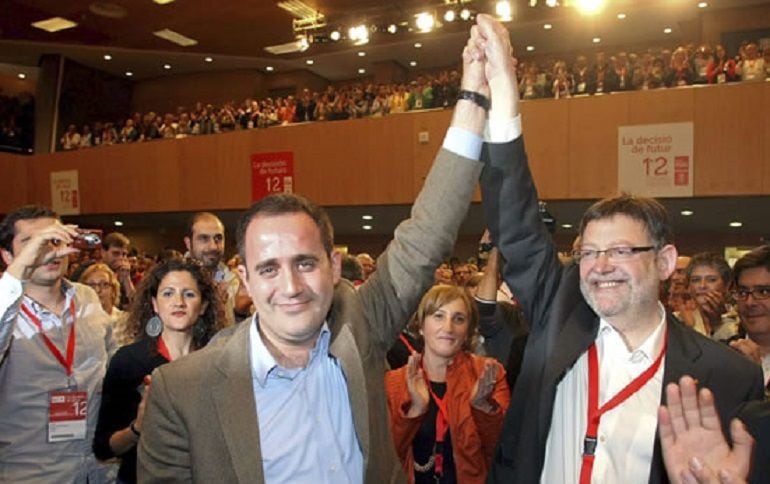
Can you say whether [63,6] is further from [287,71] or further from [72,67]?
[287,71]

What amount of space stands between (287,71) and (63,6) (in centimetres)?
483

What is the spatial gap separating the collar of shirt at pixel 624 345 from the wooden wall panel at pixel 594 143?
280 inches

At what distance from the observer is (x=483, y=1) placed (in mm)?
9453

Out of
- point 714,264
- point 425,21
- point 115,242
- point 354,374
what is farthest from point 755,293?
point 425,21

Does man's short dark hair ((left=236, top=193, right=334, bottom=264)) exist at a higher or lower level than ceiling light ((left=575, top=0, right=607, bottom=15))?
lower

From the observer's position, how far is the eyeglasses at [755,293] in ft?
A: 8.02

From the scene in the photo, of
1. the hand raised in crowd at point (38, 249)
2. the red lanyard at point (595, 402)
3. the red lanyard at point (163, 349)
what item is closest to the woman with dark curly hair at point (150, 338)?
the red lanyard at point (163, 349)

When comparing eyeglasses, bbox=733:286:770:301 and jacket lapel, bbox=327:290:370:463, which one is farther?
eyeglasses, bbox=733:286:770:301

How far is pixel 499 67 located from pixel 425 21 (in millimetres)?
8620

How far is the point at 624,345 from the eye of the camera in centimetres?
178

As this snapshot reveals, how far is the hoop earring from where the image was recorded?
2.64 metres

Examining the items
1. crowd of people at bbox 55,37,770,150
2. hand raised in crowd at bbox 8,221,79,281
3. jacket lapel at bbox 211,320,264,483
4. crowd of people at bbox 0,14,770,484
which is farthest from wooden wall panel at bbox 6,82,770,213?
jacket lapel at bbox 211,320,264,483

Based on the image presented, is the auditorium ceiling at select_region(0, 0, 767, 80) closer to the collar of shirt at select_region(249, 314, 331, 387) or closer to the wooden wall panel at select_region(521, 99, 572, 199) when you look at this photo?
the wooden wall panel at select_region(521, 99, 572, 199)

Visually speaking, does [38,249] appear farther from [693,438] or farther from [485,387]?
[693,438]
